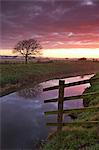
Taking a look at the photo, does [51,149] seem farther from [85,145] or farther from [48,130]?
[48,130]

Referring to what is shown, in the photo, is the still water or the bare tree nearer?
the still water

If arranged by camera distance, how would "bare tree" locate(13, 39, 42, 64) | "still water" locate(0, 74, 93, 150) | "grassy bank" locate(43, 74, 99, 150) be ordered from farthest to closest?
"bare tree" locate(13, 39, 42, 64), "still water" locate(0, 74, 93, 150), "grassy bank" locate(43, 74, 99, 150)

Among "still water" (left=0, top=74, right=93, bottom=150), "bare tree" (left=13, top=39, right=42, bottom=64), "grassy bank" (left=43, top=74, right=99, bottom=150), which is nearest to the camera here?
"grassy bank" (left=43, top=74, right=99, bottom=150)

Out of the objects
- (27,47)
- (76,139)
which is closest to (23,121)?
(76,139)

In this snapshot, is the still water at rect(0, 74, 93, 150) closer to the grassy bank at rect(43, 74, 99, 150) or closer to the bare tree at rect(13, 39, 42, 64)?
the grassy bank at rect(43, 74, 99, 150)

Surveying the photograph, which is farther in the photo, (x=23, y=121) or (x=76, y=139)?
(x=23, y=121)

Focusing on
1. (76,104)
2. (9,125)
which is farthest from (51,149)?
(76,104)

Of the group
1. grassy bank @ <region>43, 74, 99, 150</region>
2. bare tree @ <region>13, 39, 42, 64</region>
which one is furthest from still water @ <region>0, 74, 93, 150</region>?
bare tree @ <region>13, 39, 42, 64</region>

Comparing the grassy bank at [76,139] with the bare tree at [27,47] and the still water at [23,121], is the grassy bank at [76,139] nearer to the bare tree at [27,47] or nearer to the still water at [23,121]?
the still water at [23,121]

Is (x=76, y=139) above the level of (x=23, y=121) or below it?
above

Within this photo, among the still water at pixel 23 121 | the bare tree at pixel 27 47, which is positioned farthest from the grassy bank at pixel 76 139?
the bare tree at pixel 27 47

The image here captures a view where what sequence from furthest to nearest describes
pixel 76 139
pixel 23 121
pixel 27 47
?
pixel 27 47 → pixel 23 121 → pixel 76 139

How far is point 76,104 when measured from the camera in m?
22.0

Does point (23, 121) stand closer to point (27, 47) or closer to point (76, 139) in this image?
point (76, 139)
